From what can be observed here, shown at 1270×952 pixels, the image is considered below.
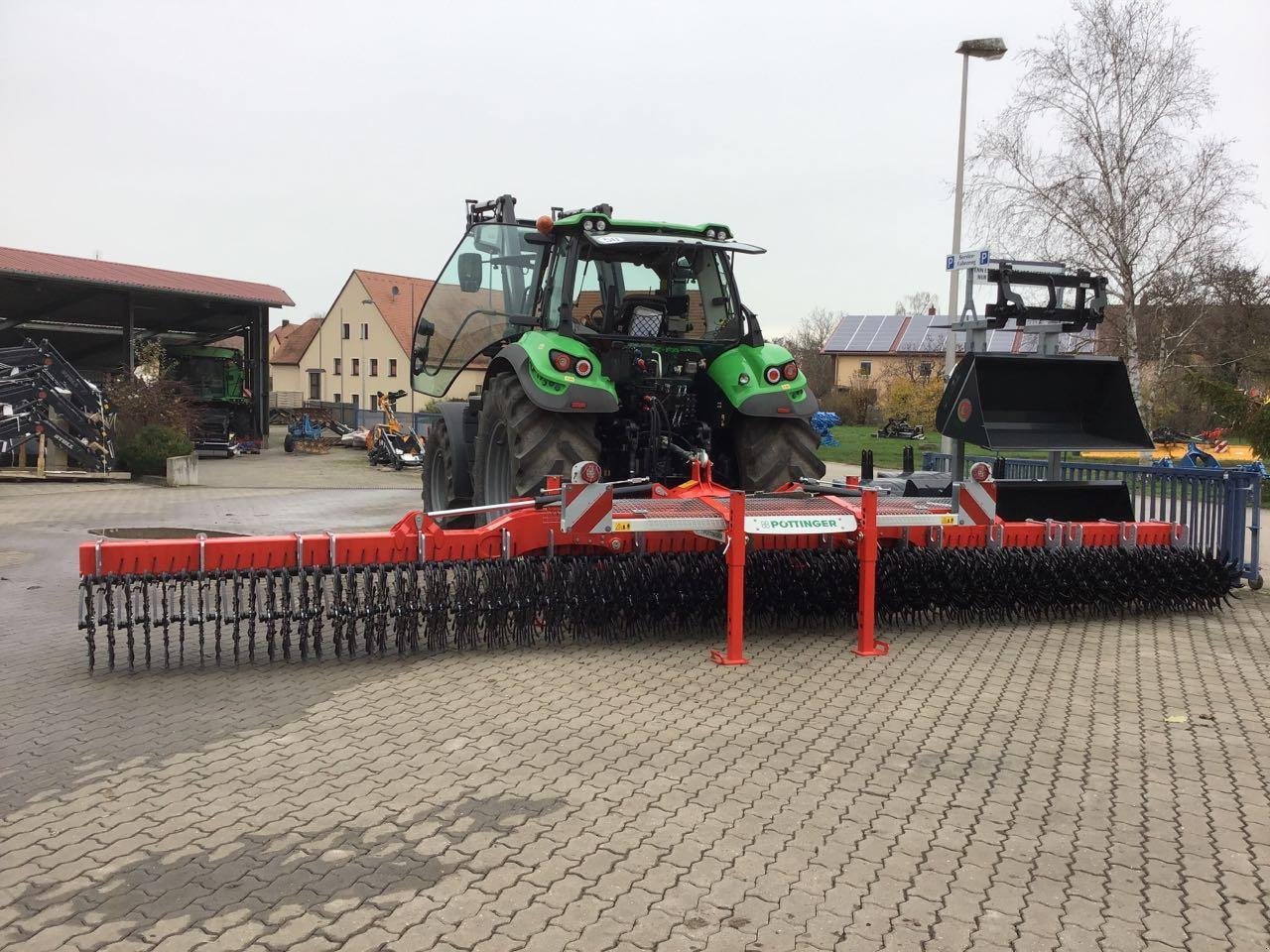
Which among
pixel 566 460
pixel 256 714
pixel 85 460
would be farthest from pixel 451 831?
pixel 85 460

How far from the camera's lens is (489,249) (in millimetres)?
6938

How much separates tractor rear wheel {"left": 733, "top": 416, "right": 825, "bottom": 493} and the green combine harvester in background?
69.0ft

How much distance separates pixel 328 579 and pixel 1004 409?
4.21 m

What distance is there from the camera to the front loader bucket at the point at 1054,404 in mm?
6176

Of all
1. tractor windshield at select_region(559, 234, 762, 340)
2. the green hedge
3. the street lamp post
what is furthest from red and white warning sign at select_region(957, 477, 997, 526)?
the green hedge

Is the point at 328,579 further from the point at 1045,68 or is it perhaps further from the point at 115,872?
the point at 1045,68

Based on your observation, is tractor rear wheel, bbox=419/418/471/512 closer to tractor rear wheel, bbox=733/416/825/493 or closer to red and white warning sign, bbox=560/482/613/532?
tractor rear wheel, bbox=733/416/825/493

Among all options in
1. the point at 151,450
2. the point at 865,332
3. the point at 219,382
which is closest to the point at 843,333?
the point at 865,332

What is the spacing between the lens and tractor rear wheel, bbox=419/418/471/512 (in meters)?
7.37

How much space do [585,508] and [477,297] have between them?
2.66 m

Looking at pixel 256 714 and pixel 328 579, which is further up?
pixel 328 579

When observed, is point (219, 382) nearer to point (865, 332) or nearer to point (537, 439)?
point (537, 439)

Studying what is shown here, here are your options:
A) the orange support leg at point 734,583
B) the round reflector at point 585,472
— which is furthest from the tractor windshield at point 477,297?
the orange support leg at point 734,583

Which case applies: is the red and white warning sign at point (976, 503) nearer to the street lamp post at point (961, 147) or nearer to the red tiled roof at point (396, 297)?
the street lamp post at point (961, 147)
